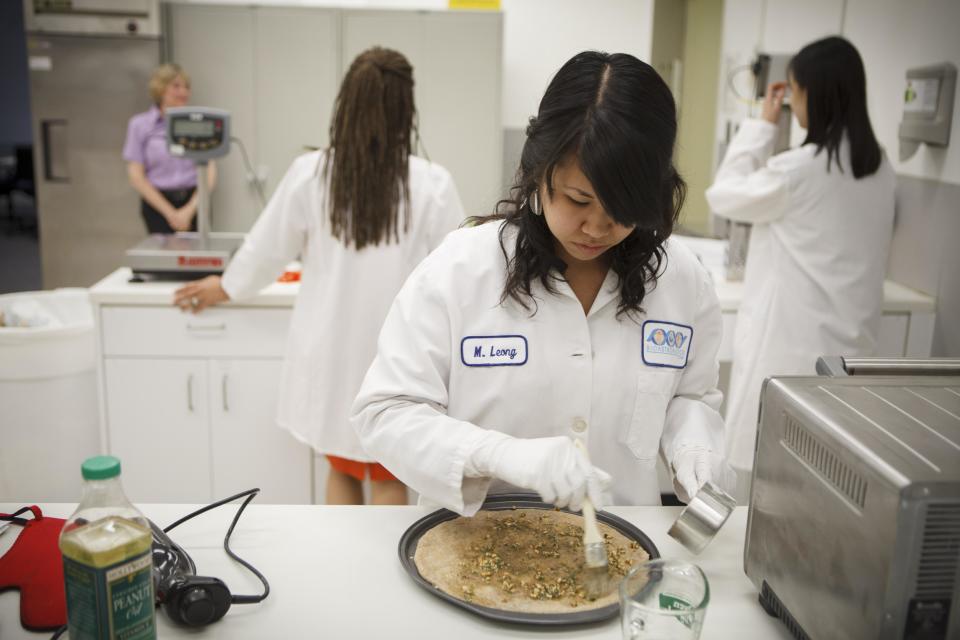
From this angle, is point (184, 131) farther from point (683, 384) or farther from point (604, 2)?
point (604, 2)

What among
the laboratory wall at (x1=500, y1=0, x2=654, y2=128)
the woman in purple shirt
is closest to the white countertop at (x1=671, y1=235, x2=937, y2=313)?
the laboratory wall at (x1=500, y1=0, x2=654, y2=128)

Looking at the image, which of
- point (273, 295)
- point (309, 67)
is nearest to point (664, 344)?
point (273, 295)

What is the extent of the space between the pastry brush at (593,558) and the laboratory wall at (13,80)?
340 inches

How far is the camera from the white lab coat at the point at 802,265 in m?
2.51

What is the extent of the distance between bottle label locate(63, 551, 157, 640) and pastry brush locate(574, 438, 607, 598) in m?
0.50

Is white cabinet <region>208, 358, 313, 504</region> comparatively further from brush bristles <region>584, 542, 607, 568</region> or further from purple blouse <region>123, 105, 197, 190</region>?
purple blouse <region>123, 105, 197, 190</region>

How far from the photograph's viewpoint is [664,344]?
136 centimetres

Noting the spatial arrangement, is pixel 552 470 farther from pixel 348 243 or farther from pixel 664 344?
pixel 348 243

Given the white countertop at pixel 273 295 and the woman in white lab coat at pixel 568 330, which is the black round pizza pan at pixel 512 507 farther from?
the white countertop at pixel 273 295

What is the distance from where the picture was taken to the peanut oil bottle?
0.84 metres

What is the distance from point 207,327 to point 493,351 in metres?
1.60

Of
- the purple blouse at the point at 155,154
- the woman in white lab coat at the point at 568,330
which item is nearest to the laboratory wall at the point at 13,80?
the purple blouse at the point at 155,154

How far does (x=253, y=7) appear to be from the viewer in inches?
170

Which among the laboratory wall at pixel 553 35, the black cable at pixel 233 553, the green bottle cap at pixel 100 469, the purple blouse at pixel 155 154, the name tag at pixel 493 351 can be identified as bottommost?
the black cable at pixel 233 553
